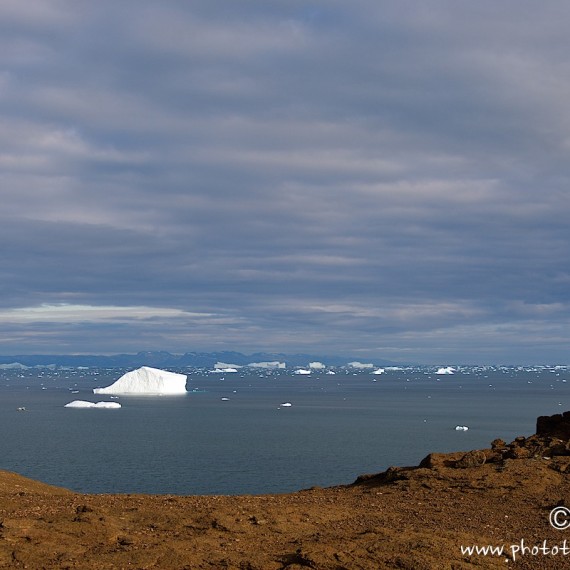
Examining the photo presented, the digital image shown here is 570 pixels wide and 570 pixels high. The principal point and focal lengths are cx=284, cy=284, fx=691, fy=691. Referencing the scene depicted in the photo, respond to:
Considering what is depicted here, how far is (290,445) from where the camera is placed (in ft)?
238

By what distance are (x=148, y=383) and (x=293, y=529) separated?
164 meters

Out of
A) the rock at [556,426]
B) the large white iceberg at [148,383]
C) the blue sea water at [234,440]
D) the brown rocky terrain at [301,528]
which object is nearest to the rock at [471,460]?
the brown rocky terrain at [301,528]

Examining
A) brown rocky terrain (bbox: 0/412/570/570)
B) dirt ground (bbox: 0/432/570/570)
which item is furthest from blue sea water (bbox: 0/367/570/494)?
dirt ground (bbox: 0/432/570/570)

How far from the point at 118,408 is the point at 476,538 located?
4806 inches

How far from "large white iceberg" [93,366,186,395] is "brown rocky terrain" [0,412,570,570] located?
15276cm

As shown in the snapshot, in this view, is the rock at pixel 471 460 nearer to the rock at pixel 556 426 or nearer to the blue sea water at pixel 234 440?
the rock at pixel 556 426

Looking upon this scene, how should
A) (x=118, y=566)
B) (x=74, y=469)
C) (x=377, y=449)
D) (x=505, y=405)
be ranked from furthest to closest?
(x=505, y=405), (x=377, y=449), (x=74, y=469), (x=118, y=566)

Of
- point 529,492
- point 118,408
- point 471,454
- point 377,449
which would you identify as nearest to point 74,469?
point 377,449

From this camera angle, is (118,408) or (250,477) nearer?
(250,477)

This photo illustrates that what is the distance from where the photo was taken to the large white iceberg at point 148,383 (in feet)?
554

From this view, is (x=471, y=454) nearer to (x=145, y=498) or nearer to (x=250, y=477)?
(x=145, y=498)

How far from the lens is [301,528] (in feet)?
41.6

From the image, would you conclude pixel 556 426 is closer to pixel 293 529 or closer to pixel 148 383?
pixel 293 529

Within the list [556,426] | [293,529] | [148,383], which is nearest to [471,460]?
[556,426]
